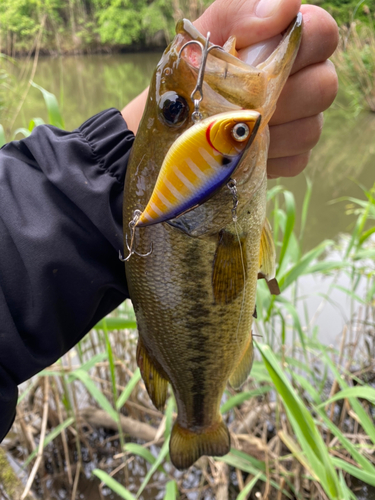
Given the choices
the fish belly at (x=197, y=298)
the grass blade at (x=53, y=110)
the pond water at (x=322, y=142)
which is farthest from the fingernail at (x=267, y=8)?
the pond water at (x=322, y=142)

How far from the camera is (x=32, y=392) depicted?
255 centimetres

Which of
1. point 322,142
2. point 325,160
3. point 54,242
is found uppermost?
point 54,242

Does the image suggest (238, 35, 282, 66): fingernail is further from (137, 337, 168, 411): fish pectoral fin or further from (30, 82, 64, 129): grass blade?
(30, 82, 64, 129): grass blade

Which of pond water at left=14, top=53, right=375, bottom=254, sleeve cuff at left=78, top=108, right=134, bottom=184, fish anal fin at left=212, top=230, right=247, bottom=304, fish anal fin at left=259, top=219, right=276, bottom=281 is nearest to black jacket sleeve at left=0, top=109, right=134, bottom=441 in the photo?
sleeve cuff at left=78, top=108, right=134, bottom=184

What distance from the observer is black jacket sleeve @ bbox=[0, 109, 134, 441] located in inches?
43.6

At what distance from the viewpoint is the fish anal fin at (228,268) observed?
3.37 feet

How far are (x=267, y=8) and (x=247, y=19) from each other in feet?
0.22

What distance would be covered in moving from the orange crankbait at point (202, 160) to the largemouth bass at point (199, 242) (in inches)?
5.0

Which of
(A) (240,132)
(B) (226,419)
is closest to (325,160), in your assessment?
(B) (226,419)

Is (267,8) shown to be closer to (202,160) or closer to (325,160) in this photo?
(202,160)

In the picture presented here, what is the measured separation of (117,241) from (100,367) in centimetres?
179

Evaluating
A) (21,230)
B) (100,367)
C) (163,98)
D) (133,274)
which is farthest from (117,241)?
(100,367)

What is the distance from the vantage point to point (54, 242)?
45.0 inches

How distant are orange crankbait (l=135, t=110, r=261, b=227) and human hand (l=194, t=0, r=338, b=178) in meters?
0.49
